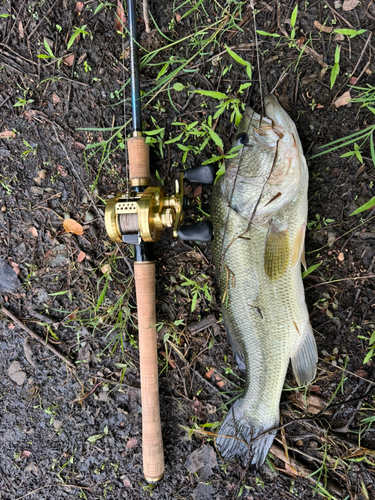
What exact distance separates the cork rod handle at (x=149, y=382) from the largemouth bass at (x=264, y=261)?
1.35 feet

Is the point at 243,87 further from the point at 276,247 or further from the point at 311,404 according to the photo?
the point at 311,404

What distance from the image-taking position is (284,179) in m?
1.59

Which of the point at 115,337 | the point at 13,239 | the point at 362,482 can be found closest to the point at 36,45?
the point at 13,239

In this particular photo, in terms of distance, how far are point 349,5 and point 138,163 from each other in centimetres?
142

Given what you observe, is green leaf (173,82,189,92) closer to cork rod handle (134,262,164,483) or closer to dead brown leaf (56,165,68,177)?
dead brown leaf (56,165,68,177)

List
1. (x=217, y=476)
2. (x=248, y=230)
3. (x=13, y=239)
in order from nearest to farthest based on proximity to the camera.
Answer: (x=248, y=230) → (x=217, y=476) → (x=13, y=239)

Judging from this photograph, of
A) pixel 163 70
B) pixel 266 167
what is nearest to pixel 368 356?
pixel 266 167

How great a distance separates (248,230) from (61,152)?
1296 millimetres

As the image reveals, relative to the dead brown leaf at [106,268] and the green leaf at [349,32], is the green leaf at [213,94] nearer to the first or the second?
the green leaf at [349,32]

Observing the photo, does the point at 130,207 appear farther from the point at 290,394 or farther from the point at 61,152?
the point at 290,394

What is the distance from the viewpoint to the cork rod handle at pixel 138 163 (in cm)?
167

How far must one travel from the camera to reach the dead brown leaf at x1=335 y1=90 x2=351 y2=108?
1.76 meters

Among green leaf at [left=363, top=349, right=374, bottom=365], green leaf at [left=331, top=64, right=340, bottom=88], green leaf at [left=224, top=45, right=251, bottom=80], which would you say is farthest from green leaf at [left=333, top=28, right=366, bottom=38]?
green leaf at [left=363, top=349, right=374, bottom=365]

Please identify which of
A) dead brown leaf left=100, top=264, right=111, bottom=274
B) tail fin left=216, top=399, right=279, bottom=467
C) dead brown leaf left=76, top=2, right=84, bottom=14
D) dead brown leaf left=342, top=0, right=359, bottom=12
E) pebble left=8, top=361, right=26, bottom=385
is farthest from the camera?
pebble left=8, top=361, right=26, bottom=385
